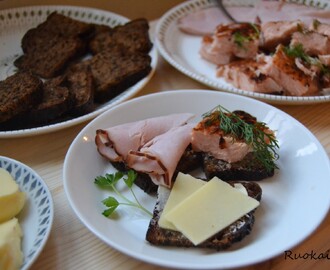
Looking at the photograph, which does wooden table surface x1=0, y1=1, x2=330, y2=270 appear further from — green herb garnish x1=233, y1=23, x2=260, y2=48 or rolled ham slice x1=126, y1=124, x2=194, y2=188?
green herb garnish x1=233, y1=23, x2=260, y2=48

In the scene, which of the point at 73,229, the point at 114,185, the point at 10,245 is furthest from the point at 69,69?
the point at 10,245

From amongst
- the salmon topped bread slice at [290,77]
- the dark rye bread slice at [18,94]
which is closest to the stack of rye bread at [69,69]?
the dark rye bread slice at [18,94]

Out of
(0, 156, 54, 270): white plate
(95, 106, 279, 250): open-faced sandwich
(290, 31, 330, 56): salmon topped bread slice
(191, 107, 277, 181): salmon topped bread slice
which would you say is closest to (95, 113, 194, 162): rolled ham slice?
(95, 106, 279, 250): open-faced sandwich

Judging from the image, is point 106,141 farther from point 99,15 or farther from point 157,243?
point 99,15

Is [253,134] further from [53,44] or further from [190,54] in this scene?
[53,44]

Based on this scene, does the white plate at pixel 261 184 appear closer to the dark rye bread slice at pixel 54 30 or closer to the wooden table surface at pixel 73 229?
the wooden table surface at pixel 73 229
